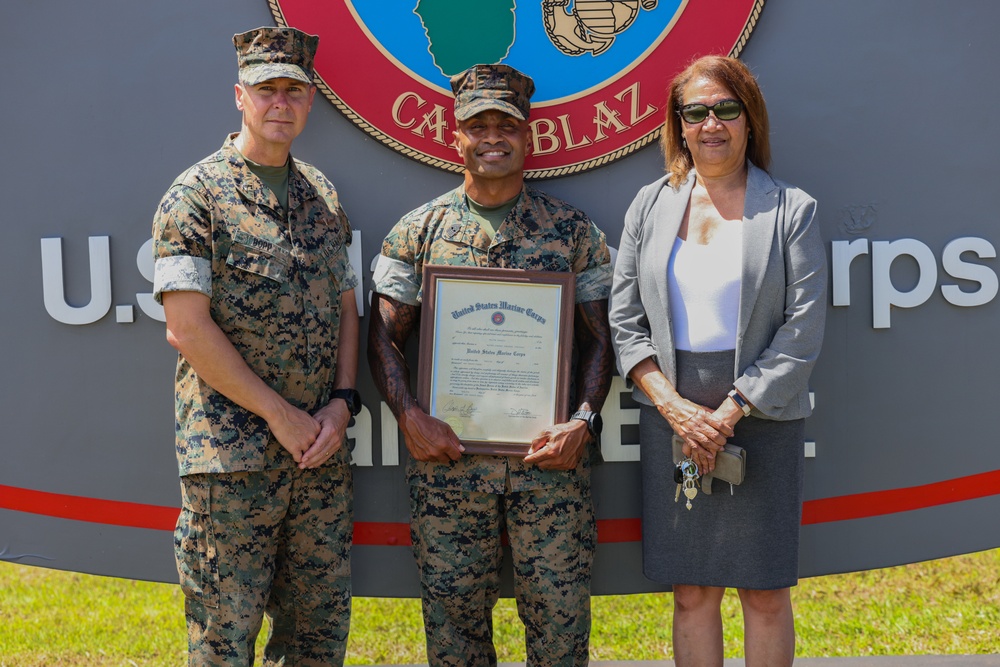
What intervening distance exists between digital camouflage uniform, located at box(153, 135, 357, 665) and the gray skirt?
1072 mm

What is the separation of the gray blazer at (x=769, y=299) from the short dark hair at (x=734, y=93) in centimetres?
11

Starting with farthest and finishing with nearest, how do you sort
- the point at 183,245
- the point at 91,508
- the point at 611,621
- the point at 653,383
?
1. the point at 611,621
2. the point at 91,508
3. the point at 653,383
4. the point at 183,245

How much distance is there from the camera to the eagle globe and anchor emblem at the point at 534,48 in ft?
10.9

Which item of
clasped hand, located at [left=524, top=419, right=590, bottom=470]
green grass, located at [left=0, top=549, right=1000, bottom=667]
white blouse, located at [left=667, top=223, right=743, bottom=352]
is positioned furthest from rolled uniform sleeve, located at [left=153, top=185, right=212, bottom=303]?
green grass, located at [left=0, top=549, right=1000, bottom=667]

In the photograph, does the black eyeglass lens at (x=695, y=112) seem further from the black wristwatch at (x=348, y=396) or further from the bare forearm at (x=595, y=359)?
the black wristwatch at (x=348, y=396)

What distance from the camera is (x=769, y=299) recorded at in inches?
109

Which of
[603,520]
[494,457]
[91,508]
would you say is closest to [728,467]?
[494,457]

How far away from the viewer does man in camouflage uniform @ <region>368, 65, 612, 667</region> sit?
118 inches

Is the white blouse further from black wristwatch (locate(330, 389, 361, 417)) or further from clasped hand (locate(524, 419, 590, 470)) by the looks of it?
black wristwatch (locate(330, 389, 361, 417))

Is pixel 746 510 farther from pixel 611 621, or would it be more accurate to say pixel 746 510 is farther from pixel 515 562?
pixel 611 621

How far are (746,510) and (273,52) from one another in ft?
6.33

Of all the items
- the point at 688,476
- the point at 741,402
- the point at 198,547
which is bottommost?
the point at 198,547

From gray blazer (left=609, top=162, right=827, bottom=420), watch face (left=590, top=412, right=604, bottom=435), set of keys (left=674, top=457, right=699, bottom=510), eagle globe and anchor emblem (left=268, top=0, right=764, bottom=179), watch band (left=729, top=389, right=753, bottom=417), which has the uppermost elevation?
eagle globe and anchor emblem (left=268, top=0, right=764, bottom=179)

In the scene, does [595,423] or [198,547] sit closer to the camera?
[198,547]
